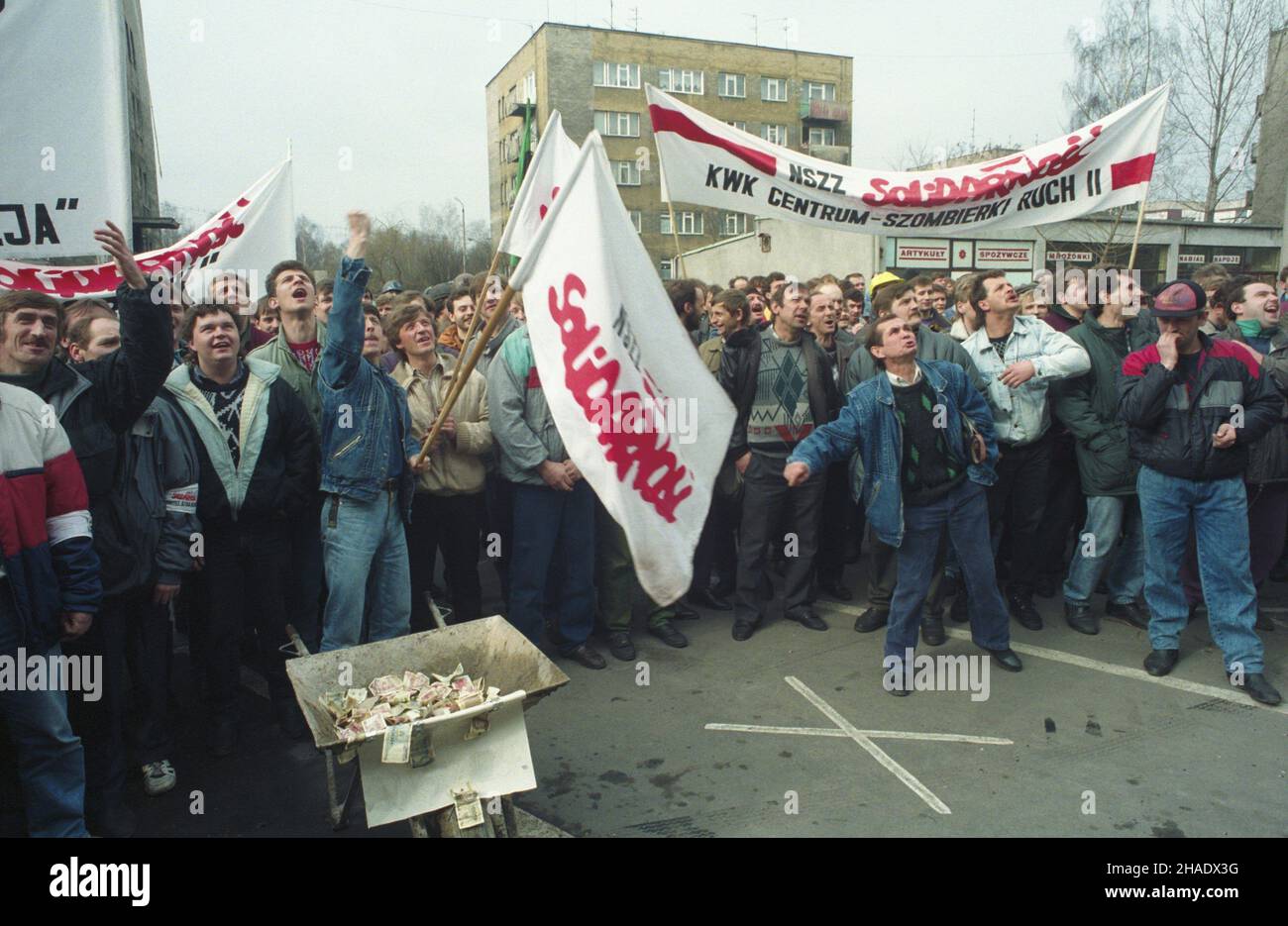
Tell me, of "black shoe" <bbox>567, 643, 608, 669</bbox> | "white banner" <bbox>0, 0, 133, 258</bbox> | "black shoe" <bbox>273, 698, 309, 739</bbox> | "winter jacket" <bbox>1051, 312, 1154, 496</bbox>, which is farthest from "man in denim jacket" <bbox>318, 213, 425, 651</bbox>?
"winter jacket" <bbox>1051, 312, 1154, 496</bbox>

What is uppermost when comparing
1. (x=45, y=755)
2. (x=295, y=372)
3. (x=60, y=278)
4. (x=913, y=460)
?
(x=60, y=278)

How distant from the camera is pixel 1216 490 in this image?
194 inches

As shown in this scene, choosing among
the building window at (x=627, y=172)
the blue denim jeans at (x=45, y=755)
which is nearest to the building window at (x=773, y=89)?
the building window at (x=627, y=172)

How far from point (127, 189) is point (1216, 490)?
5760 millimetres

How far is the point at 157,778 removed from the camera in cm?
413

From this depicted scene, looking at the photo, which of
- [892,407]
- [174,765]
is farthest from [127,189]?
[892,407]

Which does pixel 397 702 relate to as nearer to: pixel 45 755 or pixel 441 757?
pixel 441 757

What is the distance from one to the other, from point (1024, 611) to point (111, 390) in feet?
18.0

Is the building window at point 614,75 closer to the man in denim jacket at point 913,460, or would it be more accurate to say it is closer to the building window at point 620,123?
the building window at point 620,123

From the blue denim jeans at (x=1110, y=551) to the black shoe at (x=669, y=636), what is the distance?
2586mm

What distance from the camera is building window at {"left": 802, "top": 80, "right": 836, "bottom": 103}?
61.0m

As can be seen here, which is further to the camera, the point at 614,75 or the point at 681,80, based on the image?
the point at 681,80

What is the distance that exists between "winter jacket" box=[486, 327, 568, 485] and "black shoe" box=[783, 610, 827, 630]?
211cm

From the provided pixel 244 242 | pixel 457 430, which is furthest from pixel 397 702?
pixel 244 242
